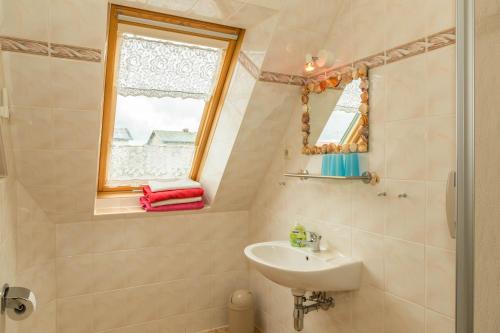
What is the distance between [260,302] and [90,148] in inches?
69.5

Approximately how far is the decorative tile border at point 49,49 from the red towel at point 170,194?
1102 millimetres

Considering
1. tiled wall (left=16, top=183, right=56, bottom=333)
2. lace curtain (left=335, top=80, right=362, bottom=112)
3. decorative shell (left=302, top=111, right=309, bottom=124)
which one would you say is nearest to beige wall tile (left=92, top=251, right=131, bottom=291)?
tiled wall (left=16, top=183, right=56, bottom=333)

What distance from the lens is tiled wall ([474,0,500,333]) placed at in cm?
66

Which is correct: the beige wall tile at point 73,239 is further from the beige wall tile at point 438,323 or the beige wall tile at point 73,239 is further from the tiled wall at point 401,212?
the beige wall tile at point 438,323

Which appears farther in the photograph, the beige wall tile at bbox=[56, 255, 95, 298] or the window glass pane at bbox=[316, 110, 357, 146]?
the beige wall tile at bbox=[56, 255, 95, 298]

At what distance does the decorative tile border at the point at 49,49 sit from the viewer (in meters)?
1.66

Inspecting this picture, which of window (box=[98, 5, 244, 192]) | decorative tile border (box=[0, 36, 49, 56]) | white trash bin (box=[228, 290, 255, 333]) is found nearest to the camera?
decorative tile border (box=[0, 36, 49, 56])

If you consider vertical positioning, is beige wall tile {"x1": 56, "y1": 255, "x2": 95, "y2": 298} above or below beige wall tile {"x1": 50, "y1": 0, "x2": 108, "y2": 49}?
below

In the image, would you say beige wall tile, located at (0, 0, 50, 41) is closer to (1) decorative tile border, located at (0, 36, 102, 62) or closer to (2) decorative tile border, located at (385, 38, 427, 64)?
(1) decorative tile border, located at (0, 36, 102, 62)

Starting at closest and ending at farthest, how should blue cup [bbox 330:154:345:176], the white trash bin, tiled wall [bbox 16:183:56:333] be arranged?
blue cup [bbox 330:154:345:176] → tiled wall [bbox 16:183:56:333] → the white trash bin

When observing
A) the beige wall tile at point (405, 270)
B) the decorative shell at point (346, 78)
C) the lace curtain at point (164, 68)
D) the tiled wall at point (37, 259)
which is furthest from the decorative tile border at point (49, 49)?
the beige wall tile at point (405, 270)

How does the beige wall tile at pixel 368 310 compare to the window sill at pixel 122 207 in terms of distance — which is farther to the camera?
the window sill at pixel 122 207

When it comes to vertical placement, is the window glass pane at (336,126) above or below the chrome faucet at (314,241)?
above

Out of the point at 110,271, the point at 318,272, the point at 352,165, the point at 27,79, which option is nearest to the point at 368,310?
the point at 318,272
